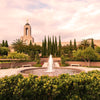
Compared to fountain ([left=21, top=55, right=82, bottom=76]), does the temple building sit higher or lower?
higher

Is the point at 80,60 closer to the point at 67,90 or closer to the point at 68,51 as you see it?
the point at 68,51

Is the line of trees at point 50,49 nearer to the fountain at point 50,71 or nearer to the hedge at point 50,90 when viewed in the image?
the fountain at point 50,71

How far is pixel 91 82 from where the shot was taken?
11.6 ft

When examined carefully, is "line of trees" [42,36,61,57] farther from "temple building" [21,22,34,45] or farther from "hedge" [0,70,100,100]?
"hedge" [0,70,100,100]

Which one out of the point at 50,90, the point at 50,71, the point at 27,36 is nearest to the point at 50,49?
the point at 27,36

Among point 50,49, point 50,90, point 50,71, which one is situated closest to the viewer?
point 50,90

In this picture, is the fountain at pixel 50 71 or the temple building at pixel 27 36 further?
the temple building at pixel 27 36

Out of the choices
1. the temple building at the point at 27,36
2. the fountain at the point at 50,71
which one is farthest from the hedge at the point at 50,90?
the temple building at the point at 27,36

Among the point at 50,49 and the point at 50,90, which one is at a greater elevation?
the point at 50,49

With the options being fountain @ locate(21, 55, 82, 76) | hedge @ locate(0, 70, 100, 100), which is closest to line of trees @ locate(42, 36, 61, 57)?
fountain @ locate(21, 55, 82, 76)

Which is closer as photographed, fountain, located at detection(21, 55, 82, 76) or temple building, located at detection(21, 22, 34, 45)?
fountain, located at detection(21, 55, 82, 76)

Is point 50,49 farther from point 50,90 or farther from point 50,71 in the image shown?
point 50,90

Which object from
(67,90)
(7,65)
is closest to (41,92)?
(67,90)

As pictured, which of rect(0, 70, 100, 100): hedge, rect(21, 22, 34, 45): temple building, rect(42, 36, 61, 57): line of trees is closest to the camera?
rect(0, 70, 100, 100): hedge
